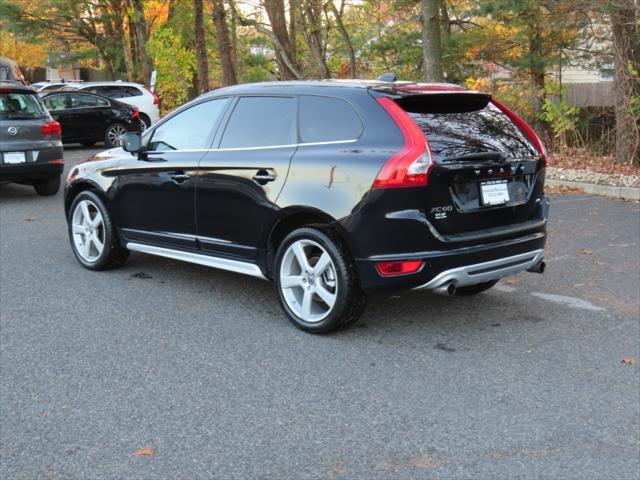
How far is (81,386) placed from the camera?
14.7ft

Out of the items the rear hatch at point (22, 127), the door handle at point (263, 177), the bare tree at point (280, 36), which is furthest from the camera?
the bare tree at point (280, 36)

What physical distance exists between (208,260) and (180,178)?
2.37ft

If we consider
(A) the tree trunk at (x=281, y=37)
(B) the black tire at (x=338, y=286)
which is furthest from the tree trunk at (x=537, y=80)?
(B) the black tire at (x=338, y=286)

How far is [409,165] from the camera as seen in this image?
190 inches

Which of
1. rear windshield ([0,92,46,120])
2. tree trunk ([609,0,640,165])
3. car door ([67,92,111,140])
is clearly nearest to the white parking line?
tree trunk ([609,0,640,165])

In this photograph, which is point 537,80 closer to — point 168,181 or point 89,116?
point 89,116

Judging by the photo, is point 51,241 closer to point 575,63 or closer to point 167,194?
point 167,194

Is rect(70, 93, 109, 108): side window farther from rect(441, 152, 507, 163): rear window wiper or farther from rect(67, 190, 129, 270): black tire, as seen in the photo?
rect(441, 152, 507, 163): rear window wiper

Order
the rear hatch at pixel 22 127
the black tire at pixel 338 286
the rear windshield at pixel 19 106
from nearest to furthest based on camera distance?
the black tire at pixel 338 286
the rear hatch at pixel 22 127
the rear windshield at pixel 19 106

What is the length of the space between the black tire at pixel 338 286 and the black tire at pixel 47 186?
830cm

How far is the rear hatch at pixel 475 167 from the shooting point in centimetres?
495

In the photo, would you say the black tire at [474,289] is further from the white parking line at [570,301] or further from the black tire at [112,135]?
the black tire at [112,135]

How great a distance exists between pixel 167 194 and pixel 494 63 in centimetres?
1464

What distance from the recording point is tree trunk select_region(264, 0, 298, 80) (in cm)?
2192
